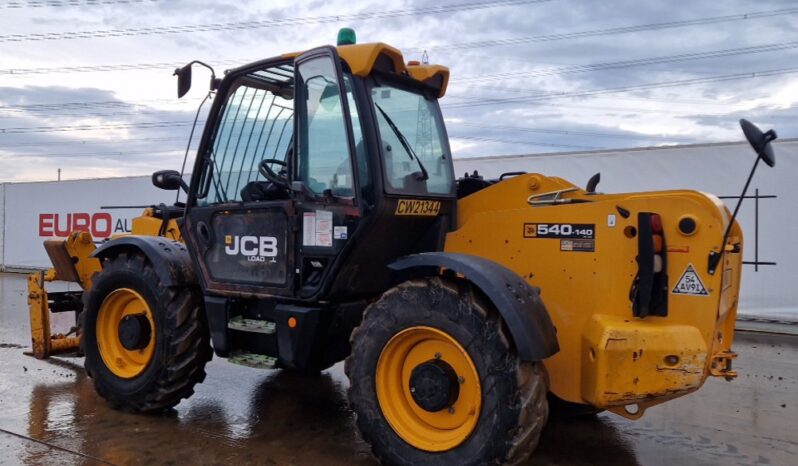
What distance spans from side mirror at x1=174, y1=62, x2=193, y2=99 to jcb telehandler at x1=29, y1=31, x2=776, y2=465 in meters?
0.01

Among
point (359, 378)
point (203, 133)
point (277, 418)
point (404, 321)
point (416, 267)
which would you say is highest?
point (203, 133)

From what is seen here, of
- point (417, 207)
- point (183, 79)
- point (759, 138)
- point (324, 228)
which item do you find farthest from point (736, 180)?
point (183, 79)

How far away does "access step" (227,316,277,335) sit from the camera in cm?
451

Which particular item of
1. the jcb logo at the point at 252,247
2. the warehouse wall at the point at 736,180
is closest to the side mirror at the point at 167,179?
the jcb logo at the point at 252,247

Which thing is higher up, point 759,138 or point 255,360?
point 759,138

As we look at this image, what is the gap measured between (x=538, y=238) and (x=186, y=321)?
2.56 meters

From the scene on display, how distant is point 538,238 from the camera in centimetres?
426

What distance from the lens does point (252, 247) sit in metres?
4.62

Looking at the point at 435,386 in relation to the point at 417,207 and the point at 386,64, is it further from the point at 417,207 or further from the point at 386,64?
the point at 386,64

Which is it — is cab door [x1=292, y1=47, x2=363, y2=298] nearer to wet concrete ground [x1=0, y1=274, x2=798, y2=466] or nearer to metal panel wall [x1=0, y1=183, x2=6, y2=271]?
wet concrete ground [x1=0, y1=274, x2=798, y2=466]

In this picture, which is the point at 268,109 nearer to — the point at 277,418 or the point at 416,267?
the point at 416,267

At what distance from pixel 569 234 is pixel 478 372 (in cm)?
110

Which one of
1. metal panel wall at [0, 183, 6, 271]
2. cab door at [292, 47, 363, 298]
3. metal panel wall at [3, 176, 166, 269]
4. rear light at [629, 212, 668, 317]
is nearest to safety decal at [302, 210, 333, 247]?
cab door at [292, 47, 363, 298]

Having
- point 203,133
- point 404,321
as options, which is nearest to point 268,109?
point 203,133
